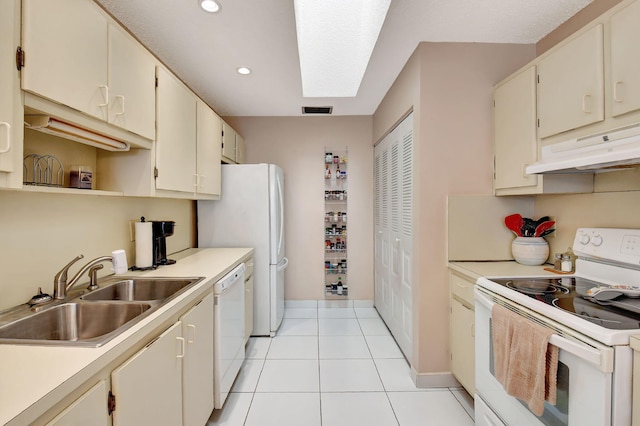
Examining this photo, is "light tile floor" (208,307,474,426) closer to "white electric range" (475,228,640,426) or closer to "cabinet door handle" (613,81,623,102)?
"white electric range" (475,228,640,426)

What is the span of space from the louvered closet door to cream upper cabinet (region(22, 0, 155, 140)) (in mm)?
1915

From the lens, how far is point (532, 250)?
2000 mm

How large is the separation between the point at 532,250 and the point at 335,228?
7.56 feet

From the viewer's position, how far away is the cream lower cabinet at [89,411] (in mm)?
765

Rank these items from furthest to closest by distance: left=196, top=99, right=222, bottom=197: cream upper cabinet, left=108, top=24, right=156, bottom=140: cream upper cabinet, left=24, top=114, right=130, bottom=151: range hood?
left=196, top=99, right=222, bottom=197: cream upper cabinet < left=108, top=24, right=156, bottom=140: cream upper cabinet < left=24, top=114, right=130, bottom=151: range hood

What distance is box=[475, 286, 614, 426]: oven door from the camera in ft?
3.21

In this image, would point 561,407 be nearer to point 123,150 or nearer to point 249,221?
point 123,150

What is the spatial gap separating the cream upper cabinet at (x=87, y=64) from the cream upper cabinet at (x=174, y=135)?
0.13 meters

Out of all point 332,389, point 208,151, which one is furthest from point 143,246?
point 332,389

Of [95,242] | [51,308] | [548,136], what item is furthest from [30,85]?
[548,136]

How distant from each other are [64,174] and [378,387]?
2419mm

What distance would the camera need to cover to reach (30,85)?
39.3 inches

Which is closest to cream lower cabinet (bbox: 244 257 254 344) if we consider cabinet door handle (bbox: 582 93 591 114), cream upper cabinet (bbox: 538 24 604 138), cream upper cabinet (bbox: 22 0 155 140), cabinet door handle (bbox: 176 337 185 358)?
cabinet door handle (bbox: 176 337 185 358)

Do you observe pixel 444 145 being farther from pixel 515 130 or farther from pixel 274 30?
pixel 274 30
